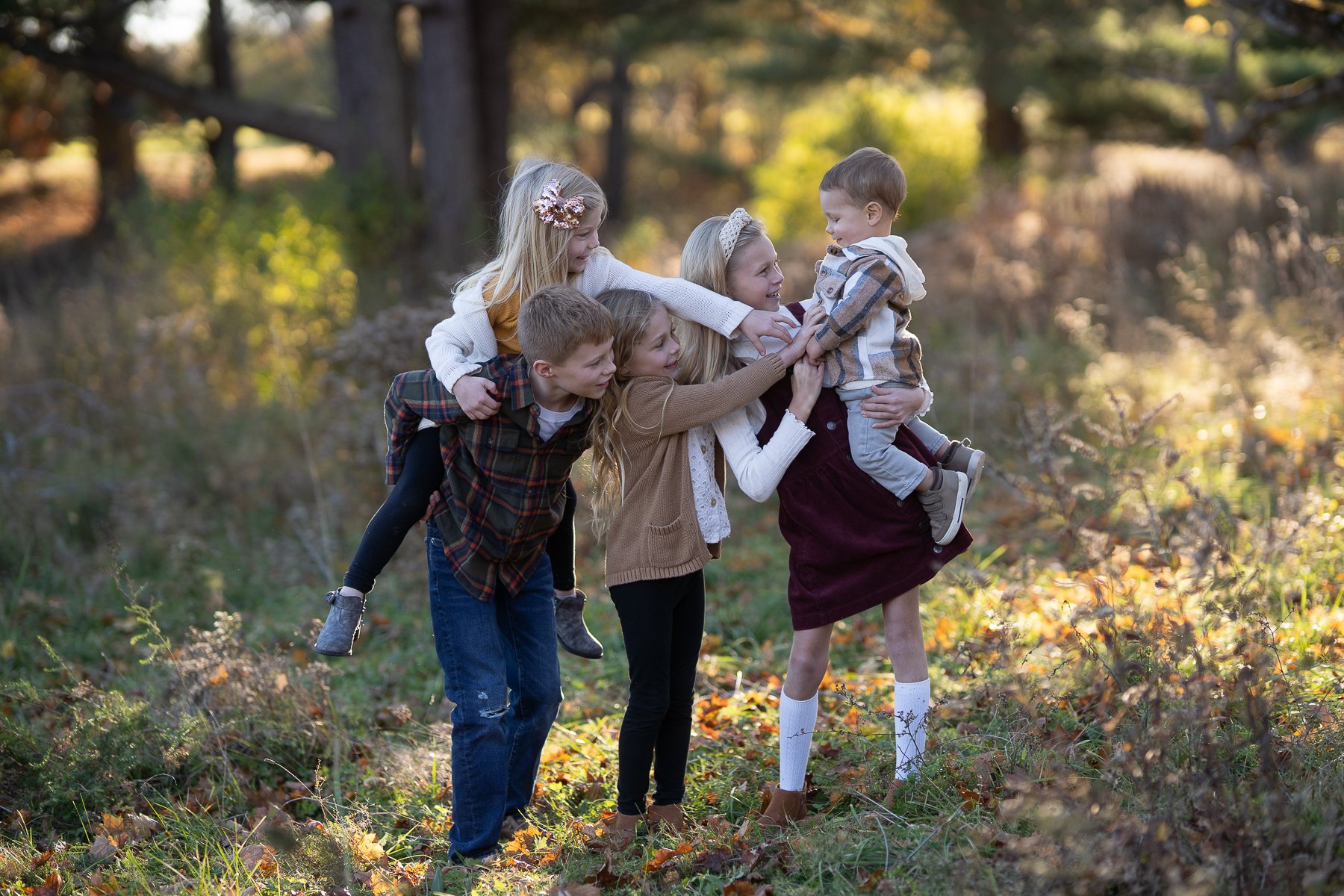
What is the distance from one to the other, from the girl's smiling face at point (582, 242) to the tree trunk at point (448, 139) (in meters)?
8.00

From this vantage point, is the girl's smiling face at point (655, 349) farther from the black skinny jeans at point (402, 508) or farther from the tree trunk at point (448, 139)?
the tree trunk at point (448, 139)

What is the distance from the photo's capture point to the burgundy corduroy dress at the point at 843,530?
3.10 metres

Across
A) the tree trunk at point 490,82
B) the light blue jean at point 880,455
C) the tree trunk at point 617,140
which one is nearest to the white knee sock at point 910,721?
the light blue jean at point 880,455

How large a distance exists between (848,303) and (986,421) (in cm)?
428

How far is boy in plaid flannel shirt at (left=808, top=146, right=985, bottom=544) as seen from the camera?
9.75ft

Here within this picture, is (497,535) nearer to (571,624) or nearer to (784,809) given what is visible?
(571,624)

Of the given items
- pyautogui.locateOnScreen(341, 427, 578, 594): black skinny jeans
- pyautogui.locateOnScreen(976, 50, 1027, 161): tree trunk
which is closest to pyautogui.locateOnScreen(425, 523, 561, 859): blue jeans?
pyautogui.locateOnScreen(341, 427, 578, 594): black skinny jeans

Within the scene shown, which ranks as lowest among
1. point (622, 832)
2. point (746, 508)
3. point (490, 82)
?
point (746, 508)

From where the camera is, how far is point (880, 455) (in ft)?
9.90

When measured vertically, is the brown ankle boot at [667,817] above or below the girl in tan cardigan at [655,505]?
below

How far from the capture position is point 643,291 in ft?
10.2

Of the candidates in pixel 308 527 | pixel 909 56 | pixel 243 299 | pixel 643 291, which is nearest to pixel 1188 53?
pixel 909 56

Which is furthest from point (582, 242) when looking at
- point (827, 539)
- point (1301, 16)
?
point (1301, 16)

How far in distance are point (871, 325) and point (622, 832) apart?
1.63 m
